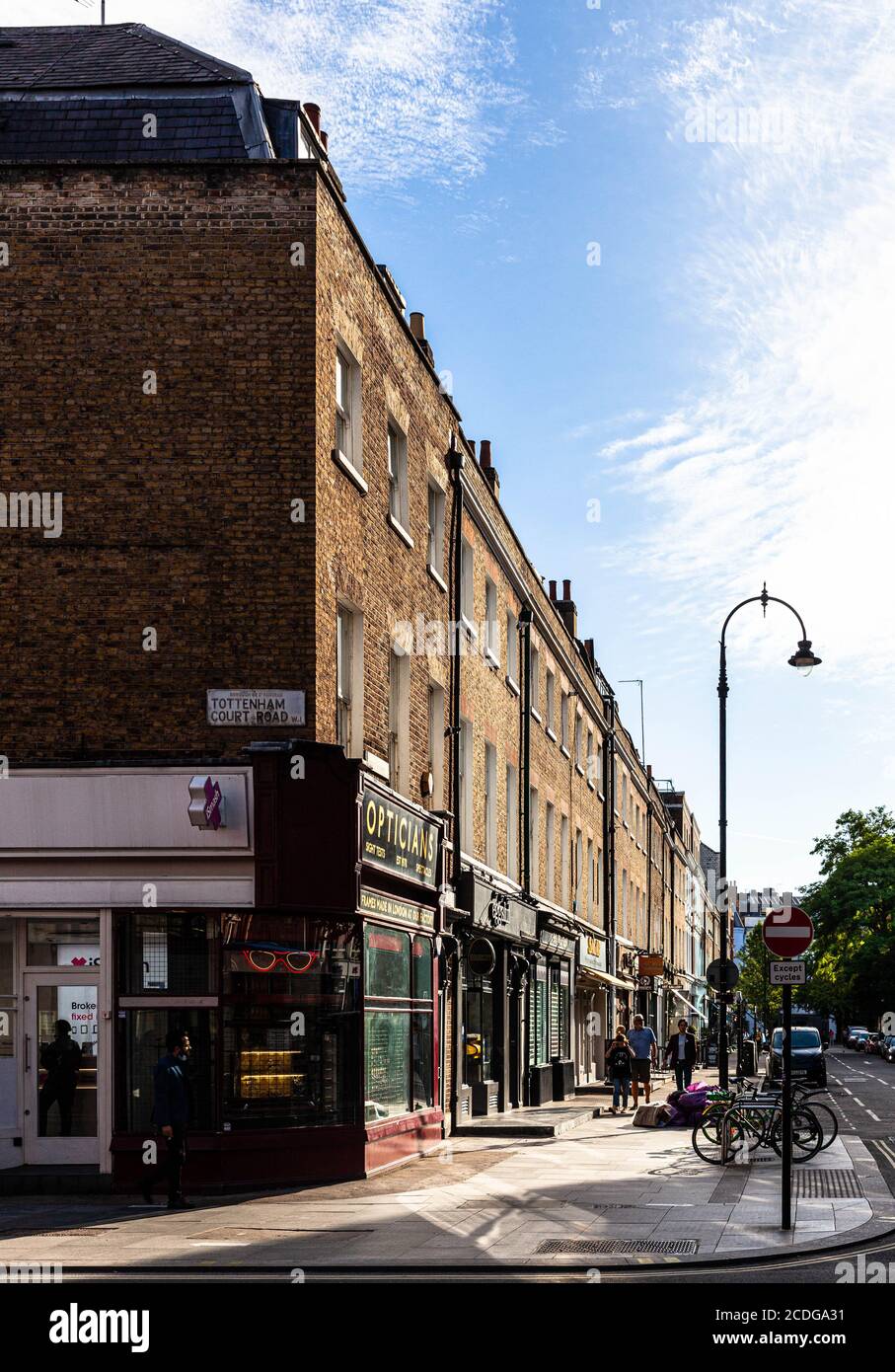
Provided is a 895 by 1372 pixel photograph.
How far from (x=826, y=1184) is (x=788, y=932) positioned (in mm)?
4187

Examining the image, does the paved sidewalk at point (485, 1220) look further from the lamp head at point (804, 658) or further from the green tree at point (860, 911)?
the green tree at point (860, 911)

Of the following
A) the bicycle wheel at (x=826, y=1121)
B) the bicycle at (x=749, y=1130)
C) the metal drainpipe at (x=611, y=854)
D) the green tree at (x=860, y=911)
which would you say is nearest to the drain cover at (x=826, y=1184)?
the bicycle at (x=749, y=1130)

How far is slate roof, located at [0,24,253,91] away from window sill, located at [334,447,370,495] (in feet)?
15.2

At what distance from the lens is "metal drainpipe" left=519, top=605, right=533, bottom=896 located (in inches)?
1294

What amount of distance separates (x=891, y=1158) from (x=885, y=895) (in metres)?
69.7

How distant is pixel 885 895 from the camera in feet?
294

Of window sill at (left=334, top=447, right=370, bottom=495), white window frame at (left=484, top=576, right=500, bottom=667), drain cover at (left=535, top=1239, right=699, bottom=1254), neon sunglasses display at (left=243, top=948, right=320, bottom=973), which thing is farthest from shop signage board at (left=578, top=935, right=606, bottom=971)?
drain cover at (left=535, top=1239, right=699, bottom=1254)

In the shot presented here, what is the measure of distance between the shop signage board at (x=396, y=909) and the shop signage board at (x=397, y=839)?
344 millimetres

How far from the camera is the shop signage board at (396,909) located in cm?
1894

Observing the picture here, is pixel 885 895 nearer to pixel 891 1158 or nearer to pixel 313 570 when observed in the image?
pixel 891 1158

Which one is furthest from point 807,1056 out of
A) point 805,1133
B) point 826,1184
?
point 826,1184

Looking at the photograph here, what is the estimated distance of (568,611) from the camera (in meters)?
46.3

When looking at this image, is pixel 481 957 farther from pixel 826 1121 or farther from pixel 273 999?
pixel 273 999
